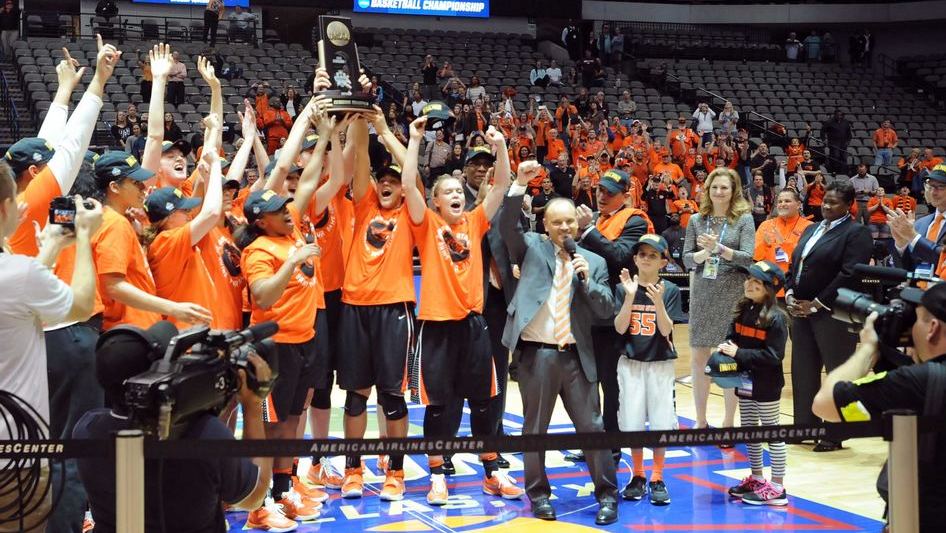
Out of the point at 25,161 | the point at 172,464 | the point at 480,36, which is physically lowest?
the point at 172,464

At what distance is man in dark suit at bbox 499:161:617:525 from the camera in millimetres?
5566

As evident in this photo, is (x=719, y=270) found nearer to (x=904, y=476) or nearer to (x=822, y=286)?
(x=822, y=286)

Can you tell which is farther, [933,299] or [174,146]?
[174,146]

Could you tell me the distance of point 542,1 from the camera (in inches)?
1043

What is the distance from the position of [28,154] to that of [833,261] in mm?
4857

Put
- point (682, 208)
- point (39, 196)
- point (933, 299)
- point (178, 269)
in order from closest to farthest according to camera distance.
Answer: point (933, 299)
point (39, 196)
point (178, 269)
point (682, 208)

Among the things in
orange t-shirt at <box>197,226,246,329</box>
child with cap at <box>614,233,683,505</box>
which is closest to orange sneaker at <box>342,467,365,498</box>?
orange t-shirt at <box>197,226,246,329</box>

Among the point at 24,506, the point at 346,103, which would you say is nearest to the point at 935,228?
the point at 346,103

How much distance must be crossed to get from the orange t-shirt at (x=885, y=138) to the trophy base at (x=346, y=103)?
752 inches

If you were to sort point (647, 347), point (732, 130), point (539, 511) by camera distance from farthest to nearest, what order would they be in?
point (732, 130) < point (647, 347) < point (539, 511)

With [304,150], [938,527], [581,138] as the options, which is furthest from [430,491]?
[581,138]

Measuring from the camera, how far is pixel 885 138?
2250 cm

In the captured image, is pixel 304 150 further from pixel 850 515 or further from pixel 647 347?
pixel 850 515

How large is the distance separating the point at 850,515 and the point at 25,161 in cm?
435
